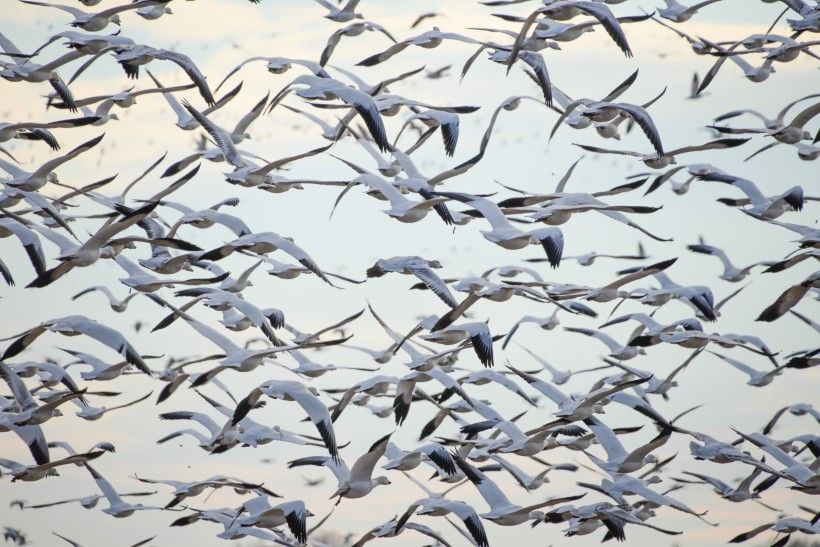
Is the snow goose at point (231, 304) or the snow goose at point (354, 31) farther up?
the snow goose at point (354, 31)

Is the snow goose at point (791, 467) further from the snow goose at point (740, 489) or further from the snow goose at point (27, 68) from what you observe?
the snow goose at point (27, 68)

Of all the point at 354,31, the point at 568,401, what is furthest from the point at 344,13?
the point at 568,401

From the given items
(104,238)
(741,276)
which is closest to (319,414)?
(104,238)

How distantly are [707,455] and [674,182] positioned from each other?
731 centimetres

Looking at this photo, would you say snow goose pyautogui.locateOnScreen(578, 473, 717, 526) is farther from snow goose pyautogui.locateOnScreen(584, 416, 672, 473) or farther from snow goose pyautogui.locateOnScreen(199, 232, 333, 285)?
snow goose pyautogui.locateOnScreen(199, 232, 333, 285)

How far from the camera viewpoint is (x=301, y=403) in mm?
21344

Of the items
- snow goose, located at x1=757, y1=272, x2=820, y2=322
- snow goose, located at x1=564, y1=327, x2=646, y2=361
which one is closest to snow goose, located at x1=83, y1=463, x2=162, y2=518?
snow goose, located at x1=564, y1=327, x2=646, y2=361

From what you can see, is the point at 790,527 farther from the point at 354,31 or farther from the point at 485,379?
the point at 354,31

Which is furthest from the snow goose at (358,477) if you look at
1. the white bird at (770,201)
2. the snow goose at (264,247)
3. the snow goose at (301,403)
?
the white bird at (770,201)

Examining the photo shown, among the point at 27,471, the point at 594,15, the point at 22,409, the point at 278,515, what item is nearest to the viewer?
the point at 278,515

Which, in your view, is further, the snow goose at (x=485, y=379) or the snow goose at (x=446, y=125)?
the snow goose at (x=485, y=379)

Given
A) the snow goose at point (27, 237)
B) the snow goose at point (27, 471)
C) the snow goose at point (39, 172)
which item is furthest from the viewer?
the snow goose at point (27, 471)

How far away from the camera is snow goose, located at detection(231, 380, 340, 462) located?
818 inches

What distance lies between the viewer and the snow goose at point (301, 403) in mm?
20766
